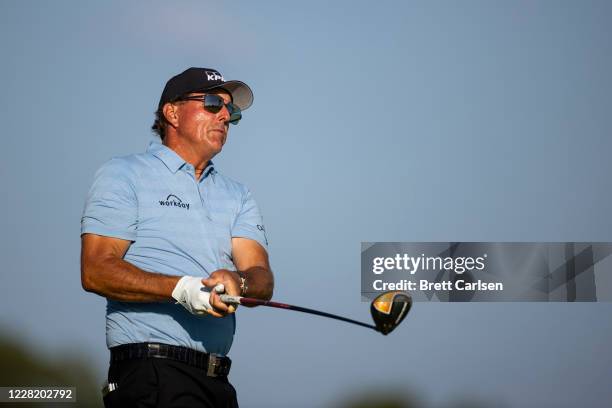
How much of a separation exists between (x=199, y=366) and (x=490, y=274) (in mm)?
20576

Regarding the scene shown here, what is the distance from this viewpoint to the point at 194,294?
5.74m

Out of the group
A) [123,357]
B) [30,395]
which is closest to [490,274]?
[30,395]

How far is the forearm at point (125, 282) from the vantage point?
19.6 feet

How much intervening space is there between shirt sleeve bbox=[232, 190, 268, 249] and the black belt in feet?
3.94

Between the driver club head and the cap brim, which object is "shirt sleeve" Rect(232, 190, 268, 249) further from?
the driver club head

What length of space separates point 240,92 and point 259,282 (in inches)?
86.0

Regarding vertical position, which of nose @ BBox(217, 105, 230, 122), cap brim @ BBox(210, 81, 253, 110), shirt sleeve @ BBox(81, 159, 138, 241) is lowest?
shirt sleeve @ BBox(81, 159, 138, 241)

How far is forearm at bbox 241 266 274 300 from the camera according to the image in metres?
6.60

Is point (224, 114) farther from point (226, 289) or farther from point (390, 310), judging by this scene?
point (390, 310)

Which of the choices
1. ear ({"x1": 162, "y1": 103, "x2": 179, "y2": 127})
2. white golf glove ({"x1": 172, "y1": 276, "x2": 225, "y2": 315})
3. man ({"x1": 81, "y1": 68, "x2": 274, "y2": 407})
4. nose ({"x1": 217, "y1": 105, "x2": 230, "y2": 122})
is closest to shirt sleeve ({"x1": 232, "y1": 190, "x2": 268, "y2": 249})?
man ({"x1": 81, "y1": 68, "x2": 274, "y2": 407})

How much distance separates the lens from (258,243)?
7.38m

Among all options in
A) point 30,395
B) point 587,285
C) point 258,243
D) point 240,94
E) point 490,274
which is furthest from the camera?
point 587,285

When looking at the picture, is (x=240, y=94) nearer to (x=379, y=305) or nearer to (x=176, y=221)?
(x=176, y=221)

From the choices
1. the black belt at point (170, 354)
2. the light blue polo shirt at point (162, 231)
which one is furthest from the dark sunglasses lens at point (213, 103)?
the black belt at point (170, 354)
